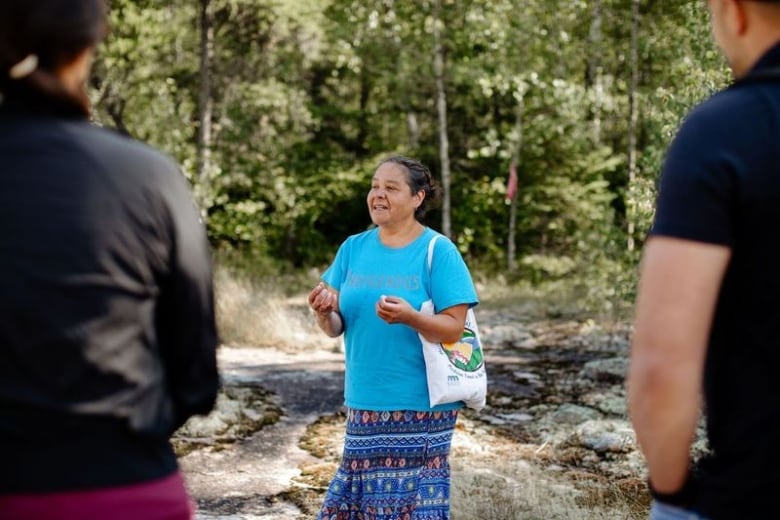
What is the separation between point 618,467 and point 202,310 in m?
5.30

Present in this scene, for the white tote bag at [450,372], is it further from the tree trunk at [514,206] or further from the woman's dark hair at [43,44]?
the tree trunk at [514,206]

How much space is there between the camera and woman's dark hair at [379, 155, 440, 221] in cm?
427

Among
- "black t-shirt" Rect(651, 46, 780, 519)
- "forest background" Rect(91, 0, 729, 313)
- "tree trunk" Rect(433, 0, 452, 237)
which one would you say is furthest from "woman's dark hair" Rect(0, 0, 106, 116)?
"tree trunk" Rect(433, 0, 452, 237)

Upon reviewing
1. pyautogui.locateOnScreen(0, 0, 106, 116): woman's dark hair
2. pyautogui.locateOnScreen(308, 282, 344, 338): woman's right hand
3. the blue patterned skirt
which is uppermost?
pyautogui.locateOnScreen(0, 0, 106, 116): woman's dark hair

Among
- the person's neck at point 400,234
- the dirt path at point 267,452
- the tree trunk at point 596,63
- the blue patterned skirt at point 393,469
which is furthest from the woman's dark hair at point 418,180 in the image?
the tree trunk at point 596,63

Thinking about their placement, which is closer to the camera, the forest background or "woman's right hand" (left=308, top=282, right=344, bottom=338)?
"woman's right hand" (left=308, top=282, right=344, bottom=338)

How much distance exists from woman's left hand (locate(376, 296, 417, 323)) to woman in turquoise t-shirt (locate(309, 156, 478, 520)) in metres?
0.11

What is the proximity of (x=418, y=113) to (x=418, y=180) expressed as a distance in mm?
19068

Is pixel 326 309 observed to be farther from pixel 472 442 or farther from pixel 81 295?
pixel 472 442

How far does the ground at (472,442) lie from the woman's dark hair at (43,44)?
405cm

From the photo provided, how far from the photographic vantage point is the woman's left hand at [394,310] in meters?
3.80

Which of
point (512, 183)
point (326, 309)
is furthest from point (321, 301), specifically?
point (512, 183)

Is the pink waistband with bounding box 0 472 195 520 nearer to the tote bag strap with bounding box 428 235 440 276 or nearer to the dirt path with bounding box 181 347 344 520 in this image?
the tote bag strap with bounding box 428 235 440 276

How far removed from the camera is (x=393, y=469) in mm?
4062
